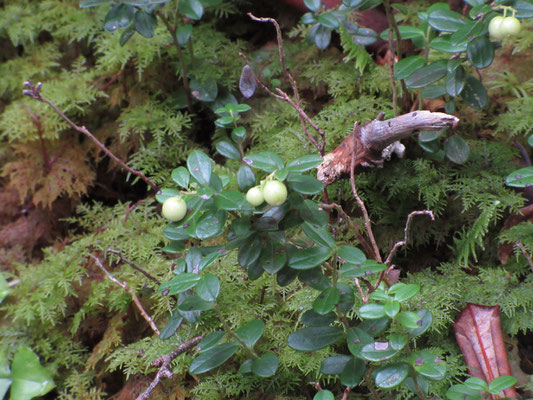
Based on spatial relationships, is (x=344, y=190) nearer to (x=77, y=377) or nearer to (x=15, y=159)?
(x=77, y=377)

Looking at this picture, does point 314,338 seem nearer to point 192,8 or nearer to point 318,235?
point 318,235

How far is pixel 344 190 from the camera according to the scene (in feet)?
5.90

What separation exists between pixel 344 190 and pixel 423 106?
1.66 feet

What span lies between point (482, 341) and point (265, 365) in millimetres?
626

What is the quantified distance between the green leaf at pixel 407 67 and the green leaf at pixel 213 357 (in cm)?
104

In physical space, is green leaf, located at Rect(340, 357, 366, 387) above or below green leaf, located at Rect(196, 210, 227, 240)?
below

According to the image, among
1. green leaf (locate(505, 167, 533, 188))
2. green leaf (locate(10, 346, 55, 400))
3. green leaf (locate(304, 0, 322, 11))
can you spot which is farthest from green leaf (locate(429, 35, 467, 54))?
green leaf (locate(10, 346, 55, 400))

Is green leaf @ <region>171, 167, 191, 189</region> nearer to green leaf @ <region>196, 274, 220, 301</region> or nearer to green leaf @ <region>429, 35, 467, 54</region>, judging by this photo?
green leaf @ <region>196, 274, 220, 301</region>

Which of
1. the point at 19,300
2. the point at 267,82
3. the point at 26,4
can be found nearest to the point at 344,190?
the point at 267,82

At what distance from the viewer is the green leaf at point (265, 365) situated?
4.11 ft

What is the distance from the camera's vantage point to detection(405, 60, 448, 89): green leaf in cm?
162

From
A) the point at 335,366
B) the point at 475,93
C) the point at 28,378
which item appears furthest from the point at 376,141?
the point at 28,378

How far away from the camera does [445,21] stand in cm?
160

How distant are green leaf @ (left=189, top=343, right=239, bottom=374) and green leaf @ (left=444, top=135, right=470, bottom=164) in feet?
3.30
